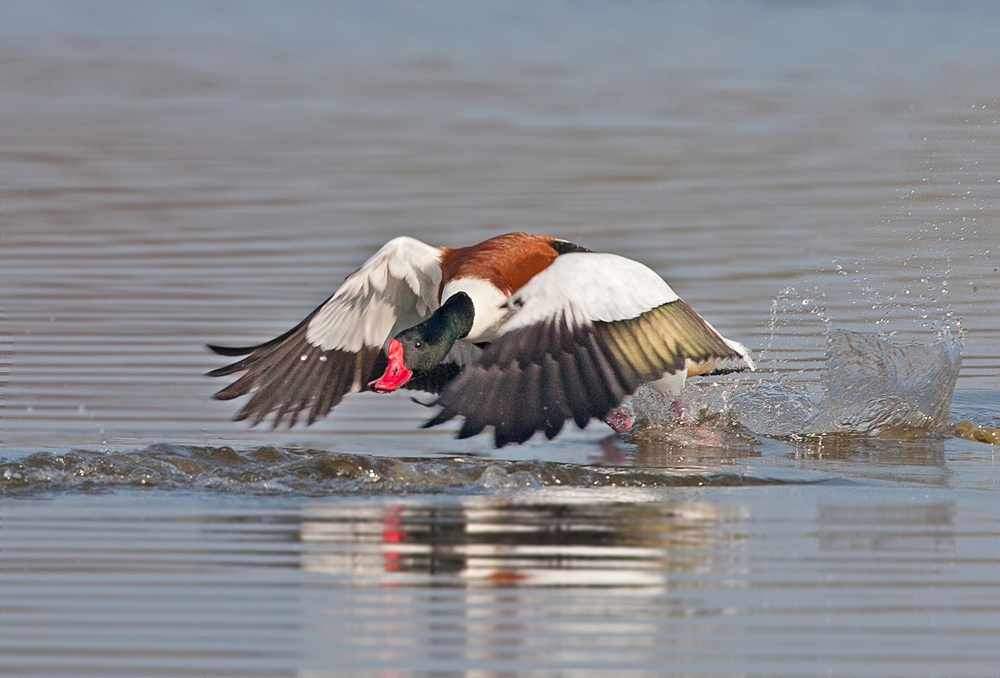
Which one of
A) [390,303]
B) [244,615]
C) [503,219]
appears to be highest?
[503,219]

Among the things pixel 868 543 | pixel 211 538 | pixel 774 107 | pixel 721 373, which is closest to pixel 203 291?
pixel 721 373

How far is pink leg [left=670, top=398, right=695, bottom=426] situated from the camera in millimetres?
8969

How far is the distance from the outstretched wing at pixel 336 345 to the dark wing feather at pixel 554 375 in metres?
1.39

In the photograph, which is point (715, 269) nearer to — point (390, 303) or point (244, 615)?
point (390, 303)

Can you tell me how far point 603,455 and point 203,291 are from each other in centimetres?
436

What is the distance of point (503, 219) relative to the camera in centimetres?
1352

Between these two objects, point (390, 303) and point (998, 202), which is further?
point (998, 202)

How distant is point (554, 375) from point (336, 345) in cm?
186

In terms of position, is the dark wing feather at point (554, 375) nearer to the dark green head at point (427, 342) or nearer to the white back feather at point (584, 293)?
the white back feather at point (584, 293)

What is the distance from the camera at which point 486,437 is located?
8602 millimetres

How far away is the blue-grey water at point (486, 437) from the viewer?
516 centimetres

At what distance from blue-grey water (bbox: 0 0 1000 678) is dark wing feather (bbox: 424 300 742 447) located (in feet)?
1.02

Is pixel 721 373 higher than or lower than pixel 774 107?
lower

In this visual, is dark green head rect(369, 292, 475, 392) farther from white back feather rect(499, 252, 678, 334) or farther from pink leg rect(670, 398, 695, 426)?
pink leg rect(670, 398, 695, 426)
